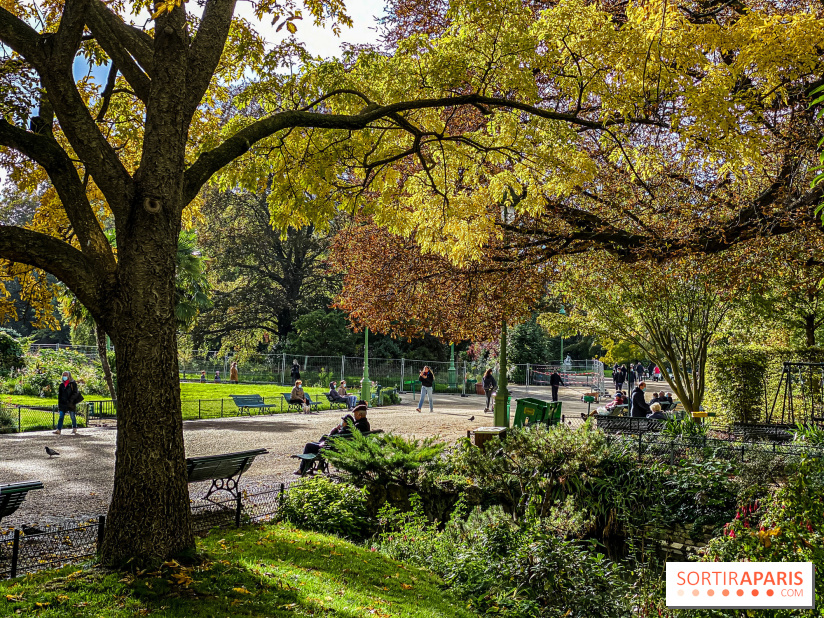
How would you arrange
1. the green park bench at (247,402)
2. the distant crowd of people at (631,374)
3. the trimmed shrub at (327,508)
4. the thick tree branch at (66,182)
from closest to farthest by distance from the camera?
the thick tree branch at (66,182)
the trimmed shrub at (327,508)
the green park bench at (247,402)
the distant crowd of people at (631,374)

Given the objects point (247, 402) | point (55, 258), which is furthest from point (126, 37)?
point (247, 402)

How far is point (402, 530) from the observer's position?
28.5 feet

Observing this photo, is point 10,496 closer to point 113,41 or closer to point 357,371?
point 113,41

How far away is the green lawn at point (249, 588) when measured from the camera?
4.77m

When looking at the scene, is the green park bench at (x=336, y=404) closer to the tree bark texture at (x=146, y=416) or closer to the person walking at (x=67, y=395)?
the person walking at (x=67, y=395)

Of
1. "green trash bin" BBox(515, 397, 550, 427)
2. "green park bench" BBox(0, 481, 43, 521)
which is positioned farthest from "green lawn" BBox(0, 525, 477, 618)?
"green trash bin" BBox(515, 397, 550, 427)

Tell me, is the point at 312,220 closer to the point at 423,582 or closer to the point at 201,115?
the point at 201,115

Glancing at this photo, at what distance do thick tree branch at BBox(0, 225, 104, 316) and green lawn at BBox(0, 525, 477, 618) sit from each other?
7.87 ft

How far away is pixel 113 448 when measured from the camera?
596 inches

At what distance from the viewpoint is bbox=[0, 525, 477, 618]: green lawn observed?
477 centimetres

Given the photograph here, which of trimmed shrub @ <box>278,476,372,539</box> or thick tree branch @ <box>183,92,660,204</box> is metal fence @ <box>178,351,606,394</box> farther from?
thick tree branch @ <box>183,92,660,204</box>

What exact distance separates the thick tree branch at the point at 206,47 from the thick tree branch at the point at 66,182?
1.35 m

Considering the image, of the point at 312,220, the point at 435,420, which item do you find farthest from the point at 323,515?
the point at 435,420

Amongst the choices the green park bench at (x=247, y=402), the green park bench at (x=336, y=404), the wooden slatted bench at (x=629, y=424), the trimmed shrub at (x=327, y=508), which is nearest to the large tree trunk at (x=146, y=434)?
the trimmed shrub at (x=327, y=508)
